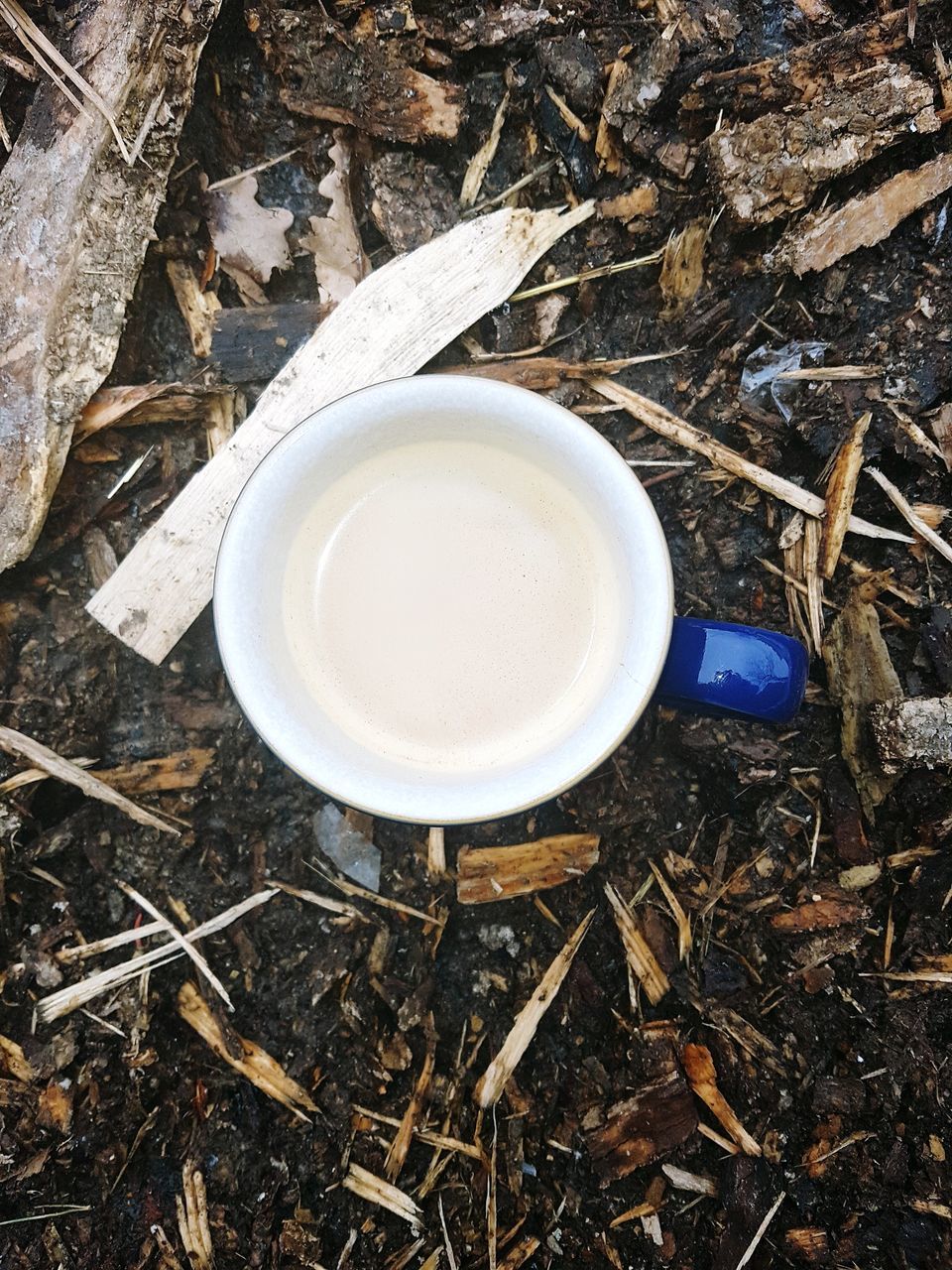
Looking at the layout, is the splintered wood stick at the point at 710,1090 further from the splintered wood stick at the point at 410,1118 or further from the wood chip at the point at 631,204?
the wood chip at the point at 631,204

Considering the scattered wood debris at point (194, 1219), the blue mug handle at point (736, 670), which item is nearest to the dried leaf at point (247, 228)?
the blue mug handle at point (736, 670)

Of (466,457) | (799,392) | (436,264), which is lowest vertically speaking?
(799,392)

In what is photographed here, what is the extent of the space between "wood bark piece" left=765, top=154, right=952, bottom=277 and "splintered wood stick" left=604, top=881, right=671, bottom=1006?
5.74 ft

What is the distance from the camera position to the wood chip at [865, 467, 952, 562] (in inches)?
83.8

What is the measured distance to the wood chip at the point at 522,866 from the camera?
Result: 2.19 meters

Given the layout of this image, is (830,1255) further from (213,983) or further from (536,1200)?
(213,983)

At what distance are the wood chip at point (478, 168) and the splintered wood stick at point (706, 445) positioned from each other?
58 centimetres

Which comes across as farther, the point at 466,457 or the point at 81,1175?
the point at 81,1175

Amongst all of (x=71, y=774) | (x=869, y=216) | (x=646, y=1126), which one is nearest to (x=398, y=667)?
(x=71, y=774)

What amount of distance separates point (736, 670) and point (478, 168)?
150 cm

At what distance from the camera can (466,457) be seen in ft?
6.14

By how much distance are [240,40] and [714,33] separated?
121 cm

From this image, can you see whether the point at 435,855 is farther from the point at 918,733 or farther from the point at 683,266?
the point at 683,266

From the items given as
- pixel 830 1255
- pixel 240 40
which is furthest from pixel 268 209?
pixel 830 1255
